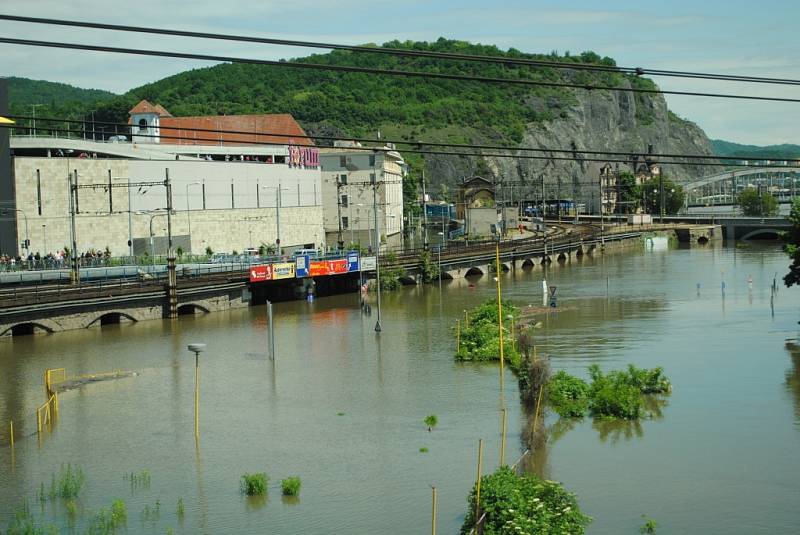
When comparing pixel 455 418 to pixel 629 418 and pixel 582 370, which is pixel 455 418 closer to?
pixel 629 418

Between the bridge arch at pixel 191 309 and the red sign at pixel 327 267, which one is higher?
the red sign at pixel 327 267

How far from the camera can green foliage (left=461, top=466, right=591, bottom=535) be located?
18.2 m

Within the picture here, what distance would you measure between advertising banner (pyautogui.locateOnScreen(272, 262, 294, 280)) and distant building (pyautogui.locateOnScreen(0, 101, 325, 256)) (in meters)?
7.38

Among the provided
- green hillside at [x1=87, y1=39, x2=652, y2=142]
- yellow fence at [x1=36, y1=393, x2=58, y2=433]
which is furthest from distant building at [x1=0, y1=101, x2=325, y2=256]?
green hillside at [x1=87, y1=39, x2=652, y2=142]

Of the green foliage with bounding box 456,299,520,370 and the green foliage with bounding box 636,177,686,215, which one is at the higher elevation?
the green foliage with bounding box 636,177,686,215

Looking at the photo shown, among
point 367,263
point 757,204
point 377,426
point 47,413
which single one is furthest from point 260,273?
point 757,204

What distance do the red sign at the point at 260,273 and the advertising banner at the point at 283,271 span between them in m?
0.34

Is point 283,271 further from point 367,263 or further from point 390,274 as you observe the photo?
point 390,274

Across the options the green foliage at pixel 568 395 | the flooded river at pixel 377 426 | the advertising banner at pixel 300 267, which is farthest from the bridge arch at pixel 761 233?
the green foliage at pixel 568 395

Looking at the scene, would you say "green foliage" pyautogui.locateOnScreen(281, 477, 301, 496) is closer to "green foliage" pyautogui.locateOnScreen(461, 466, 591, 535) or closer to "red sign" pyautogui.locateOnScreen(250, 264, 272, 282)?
"green foliage" pyautogui.locateOnScreen(461, 466, 591, 535)

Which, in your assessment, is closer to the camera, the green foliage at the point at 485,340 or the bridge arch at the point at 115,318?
the green foliage at the point at 485,340

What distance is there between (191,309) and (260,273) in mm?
4491

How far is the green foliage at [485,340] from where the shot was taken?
37.9 meters

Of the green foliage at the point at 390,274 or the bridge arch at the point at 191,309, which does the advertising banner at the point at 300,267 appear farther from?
the green foliage at the point at 390,274
